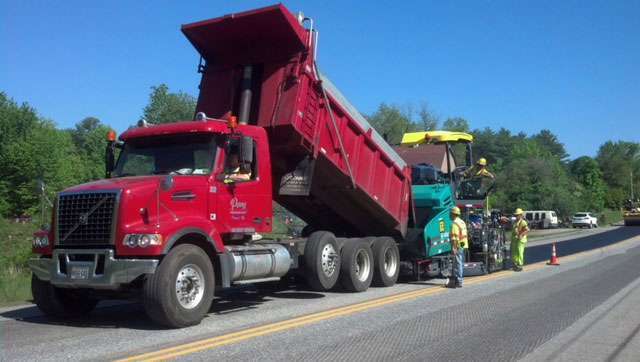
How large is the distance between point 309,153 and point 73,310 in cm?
448

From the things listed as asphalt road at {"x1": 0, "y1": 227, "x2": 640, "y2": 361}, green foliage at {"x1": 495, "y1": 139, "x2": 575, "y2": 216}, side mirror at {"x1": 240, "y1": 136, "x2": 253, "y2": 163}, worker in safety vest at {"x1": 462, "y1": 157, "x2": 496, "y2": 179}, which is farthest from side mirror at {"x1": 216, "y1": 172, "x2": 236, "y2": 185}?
green foliage at {"x1": 495, "y1": 139, "x2": 575, "y2": 216}

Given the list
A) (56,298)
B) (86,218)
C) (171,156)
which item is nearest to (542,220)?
(171,156)

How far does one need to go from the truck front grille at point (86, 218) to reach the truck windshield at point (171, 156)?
1.11 metres

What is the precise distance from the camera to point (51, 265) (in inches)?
325

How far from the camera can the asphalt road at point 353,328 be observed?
21.5 ft

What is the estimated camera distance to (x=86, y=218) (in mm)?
8156

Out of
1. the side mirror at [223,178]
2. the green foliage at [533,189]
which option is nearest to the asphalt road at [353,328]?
the side mirror at [223,178]

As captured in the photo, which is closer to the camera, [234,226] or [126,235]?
[126,235]

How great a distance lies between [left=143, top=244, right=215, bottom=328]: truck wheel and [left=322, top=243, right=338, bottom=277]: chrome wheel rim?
9.64ft

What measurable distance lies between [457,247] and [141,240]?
7276mm

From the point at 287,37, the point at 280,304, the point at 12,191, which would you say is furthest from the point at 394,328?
the point at 12,191

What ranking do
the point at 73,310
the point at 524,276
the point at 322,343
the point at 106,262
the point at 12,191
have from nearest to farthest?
the point at 322,343, the point at 106,262, the point at 73,310, the point at 524,276, the point at 12,191

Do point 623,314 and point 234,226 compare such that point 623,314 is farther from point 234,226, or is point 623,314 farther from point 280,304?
point 234,226

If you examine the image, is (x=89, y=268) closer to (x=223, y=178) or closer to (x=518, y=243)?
(x=223, y=178)
